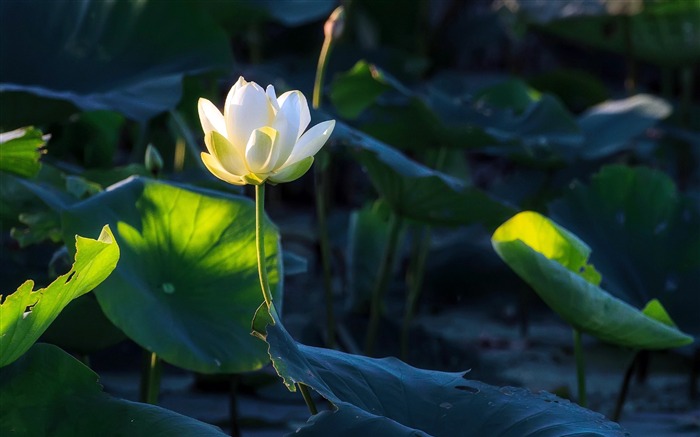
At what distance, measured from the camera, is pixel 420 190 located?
1.76 metres

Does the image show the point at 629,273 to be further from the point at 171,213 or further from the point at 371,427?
the point at 371,427

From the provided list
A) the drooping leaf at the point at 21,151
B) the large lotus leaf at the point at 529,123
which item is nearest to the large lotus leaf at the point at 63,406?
the drooping leaf at the point at 21,151

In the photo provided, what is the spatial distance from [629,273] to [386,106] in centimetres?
60

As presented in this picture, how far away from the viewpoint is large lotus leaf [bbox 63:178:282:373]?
134 cm

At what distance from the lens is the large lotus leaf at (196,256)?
4.41ft

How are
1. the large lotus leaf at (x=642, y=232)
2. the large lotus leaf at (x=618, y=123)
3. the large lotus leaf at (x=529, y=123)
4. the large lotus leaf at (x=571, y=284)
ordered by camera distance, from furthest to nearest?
the large lotus leaf at (x=618, y=123)
the large lotus leaf at (x=529, y=123)
the large lotus leaf at (x=642, y=232)
the large lotus leaf at (x=571, y=284)

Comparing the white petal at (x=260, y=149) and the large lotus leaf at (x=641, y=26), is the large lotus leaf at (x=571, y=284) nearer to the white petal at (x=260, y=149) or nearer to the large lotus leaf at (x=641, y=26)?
the white petal at (x=260, y=149)

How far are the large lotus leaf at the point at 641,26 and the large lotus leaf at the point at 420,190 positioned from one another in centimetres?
119

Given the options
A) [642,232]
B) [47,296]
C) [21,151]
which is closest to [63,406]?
[47,296]

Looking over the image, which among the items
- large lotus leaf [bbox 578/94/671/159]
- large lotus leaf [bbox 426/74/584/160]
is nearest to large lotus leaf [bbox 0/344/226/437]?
large lotus leaf [bbox 426/74/584/160]

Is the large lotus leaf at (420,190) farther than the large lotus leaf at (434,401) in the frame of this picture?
Yes

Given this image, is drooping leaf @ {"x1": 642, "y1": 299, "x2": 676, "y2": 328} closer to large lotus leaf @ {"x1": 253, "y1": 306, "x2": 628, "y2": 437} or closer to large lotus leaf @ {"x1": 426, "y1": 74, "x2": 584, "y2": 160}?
large lotus leaf @ {"x1": 253, "y1": 306, "x2": 628, "y2": 437}

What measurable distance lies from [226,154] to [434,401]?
0.32m

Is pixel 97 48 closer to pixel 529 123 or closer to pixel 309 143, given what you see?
pixel 529 123
